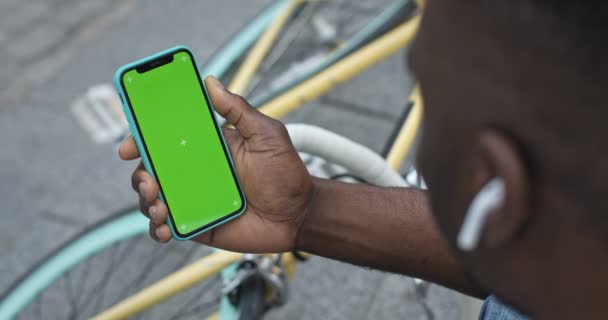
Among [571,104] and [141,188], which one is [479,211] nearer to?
[571,104]

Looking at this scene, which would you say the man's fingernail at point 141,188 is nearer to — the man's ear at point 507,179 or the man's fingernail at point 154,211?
the man's fingernail at point 154,211

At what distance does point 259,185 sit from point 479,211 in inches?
28.0

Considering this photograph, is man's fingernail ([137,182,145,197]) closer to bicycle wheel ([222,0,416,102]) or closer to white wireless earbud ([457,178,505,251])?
white wireless earbud ([457,178,505,251])

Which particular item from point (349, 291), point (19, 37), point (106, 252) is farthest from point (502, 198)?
point (19, 37)

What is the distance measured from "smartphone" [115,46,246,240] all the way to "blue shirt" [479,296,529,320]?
0.55 meters

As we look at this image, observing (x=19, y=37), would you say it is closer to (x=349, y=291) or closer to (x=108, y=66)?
(x=108, y=66)

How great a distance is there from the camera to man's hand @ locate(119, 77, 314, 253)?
4.58ft

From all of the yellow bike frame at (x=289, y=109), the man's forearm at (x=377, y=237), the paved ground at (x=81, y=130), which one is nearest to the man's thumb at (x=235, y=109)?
the man's forearm at (x=377, y=237)

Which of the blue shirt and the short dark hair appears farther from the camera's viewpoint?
the blue shirt

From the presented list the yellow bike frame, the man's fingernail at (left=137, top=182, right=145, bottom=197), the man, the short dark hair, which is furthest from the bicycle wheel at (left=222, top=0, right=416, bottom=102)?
the short dark hair

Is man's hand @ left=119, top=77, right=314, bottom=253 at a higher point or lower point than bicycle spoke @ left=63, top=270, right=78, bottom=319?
higher

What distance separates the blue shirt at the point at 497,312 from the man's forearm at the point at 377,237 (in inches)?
2.4

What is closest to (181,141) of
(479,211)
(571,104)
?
(479,211)

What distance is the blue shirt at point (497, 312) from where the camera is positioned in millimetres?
1320
